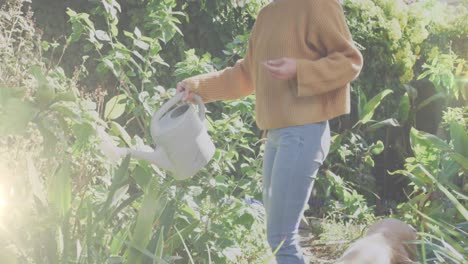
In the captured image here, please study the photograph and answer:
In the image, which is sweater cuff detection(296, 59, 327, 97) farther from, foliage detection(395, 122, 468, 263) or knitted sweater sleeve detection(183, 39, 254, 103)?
foliage detection(395, 122, 468, 263)

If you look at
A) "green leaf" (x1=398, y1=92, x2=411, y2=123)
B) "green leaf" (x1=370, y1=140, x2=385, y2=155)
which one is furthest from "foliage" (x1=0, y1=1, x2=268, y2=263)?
"green leaf" (x1=398, y1=92, x2=411, y2=123)

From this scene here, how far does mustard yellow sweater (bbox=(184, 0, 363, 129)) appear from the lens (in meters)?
2.56

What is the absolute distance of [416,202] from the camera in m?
3.97

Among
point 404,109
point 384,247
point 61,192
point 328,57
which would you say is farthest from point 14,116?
point 404,109

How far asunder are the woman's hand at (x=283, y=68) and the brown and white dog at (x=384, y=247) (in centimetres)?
65

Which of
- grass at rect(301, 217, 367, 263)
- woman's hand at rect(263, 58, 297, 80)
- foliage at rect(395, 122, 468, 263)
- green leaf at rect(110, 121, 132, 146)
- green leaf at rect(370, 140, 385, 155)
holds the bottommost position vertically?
grass at rect(301, 217, 367, 263)

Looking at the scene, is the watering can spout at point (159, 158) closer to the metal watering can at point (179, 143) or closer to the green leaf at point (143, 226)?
the metal watering can at point (179, 143)

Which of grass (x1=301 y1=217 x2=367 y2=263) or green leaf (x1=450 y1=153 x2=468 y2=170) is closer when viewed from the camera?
green leaf (x1=450 y1=153 x2=468 y2=170)

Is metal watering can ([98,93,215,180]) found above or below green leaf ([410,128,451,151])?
above

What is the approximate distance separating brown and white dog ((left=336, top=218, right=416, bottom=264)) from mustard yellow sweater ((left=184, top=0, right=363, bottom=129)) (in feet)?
1.61

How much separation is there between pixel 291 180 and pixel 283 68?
1.26 ft

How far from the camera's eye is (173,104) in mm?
2801

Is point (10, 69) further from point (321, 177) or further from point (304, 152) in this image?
point (321, 177)

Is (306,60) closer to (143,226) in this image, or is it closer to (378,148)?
(143,226)
